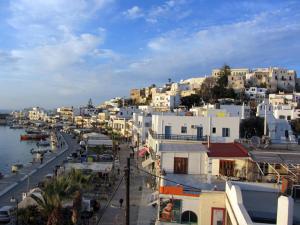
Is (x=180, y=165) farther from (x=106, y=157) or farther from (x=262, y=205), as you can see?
(x=106, y=157)

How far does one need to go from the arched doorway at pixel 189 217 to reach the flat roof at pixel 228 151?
4741 mm

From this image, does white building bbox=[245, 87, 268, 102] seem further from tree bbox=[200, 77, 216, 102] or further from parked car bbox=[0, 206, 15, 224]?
parked car bbox=[0, 206, 15, 224]

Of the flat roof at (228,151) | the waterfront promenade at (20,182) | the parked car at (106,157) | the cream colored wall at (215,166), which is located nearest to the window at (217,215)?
the flat roof at (228,151)

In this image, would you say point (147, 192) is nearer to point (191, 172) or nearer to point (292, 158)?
point (191, 172)

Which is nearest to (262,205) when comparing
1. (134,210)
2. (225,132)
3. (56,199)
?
(56,199)

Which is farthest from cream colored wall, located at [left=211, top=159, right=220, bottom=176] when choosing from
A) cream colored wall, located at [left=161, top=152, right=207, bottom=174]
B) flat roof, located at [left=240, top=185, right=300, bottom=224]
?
flat roof, located at [left=240, top=185, right=300, bottom=224]

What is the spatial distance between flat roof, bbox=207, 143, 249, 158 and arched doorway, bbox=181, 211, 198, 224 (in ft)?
15.6

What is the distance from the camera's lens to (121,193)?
99.4 ft

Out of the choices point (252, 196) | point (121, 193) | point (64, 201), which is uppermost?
point (252, 196)

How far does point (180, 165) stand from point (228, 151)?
314cm

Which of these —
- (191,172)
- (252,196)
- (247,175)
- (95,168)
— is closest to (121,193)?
(95,168)

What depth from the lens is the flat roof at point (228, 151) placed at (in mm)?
22875

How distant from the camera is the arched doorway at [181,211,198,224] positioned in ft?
64.6

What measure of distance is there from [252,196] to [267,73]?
11312 cm
